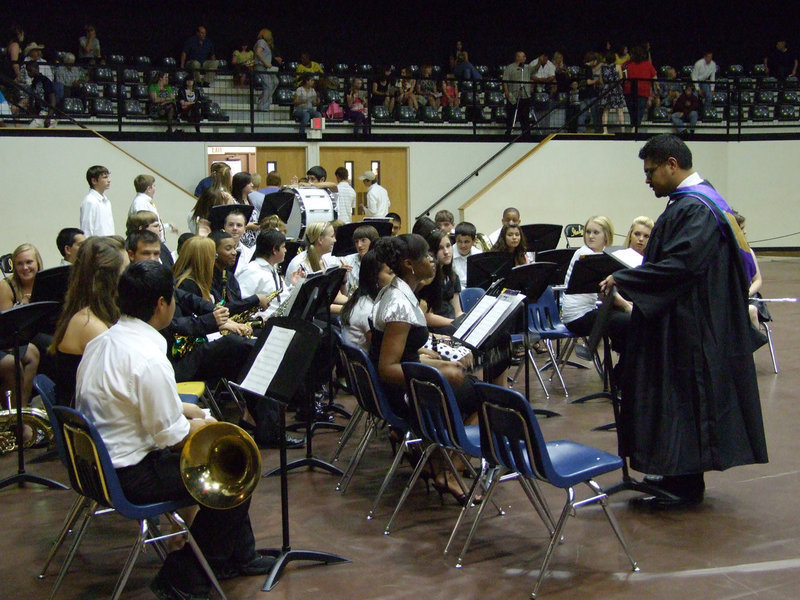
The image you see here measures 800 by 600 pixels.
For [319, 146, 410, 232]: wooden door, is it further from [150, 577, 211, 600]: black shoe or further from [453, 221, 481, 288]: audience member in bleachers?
[150, 577, 211, 600]: black shoe

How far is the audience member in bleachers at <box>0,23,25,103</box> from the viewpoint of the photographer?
13164 millimetres

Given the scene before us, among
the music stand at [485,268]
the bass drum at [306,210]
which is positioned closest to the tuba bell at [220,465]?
the music stand at [485,268]

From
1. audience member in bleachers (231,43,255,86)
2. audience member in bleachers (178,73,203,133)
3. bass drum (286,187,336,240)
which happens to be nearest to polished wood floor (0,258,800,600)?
bass drum (286,187,336,240)

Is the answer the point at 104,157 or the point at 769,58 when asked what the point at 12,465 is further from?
the point at 769,58

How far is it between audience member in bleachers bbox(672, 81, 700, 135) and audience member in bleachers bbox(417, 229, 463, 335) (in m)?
11.6

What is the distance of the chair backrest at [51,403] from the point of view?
381 centimetres

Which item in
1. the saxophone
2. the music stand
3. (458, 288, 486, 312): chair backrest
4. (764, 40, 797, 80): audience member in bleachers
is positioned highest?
(764, 40, 797, 80): audience member in bleachers

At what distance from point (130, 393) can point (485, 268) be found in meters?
4.51

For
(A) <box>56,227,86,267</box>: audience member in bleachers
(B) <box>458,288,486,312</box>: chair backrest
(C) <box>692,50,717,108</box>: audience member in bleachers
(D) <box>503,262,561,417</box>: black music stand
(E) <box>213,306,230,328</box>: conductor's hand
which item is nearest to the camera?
(E) <box>213,306,230,328</box>: conductor's hand

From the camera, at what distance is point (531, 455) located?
3910mm

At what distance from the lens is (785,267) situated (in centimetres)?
1606

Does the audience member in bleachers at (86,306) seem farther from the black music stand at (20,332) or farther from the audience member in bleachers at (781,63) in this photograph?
the audience member in bleachers at (781,63)

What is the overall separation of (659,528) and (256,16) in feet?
53.7

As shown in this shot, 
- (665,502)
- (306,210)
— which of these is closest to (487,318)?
(665,502)
